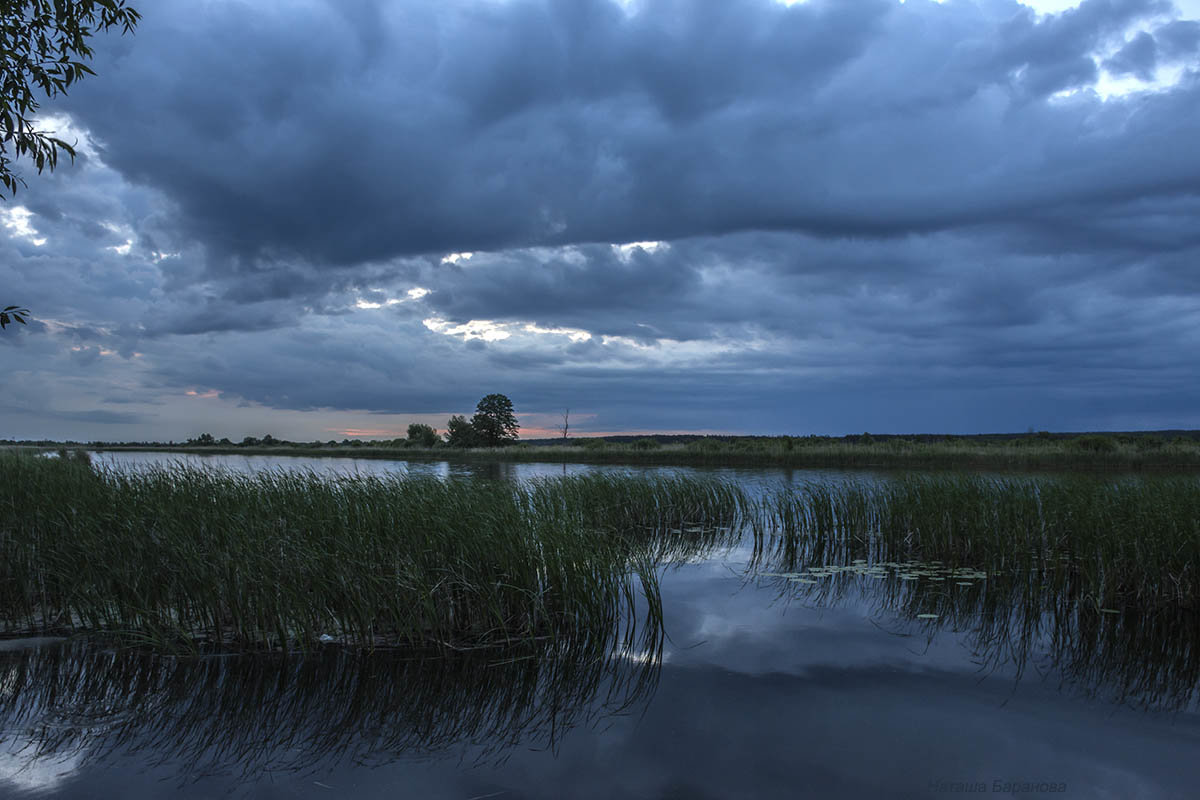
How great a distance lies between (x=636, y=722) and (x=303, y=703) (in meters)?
2.85

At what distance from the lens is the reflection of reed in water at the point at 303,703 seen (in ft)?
15.3

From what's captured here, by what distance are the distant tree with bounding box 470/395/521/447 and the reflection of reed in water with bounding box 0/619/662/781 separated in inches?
2568

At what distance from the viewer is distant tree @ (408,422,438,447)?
256 feet

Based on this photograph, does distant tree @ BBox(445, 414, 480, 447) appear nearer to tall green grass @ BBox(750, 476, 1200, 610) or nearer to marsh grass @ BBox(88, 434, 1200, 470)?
marsh grass @ BBox(88, 434, 1200, 470)

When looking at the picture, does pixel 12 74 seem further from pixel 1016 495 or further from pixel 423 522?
pixel 1016 495

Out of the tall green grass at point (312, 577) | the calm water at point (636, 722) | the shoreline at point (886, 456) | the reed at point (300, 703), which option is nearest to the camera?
the calm water at point (636, 722)

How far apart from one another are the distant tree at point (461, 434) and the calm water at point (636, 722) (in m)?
65.0

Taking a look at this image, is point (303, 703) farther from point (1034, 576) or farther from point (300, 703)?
point (1034, 576)

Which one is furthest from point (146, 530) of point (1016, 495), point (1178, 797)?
point (1016, 495)

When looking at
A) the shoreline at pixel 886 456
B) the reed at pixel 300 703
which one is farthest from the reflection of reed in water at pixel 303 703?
the shoreline at pixel 886 456

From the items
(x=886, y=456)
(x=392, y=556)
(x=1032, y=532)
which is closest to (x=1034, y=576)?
(x=1032, y=532)

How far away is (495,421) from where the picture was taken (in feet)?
236

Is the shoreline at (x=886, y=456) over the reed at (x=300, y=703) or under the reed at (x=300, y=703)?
over

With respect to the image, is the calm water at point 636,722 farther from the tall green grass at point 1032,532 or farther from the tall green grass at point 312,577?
the tall green grass at point 1032,532
